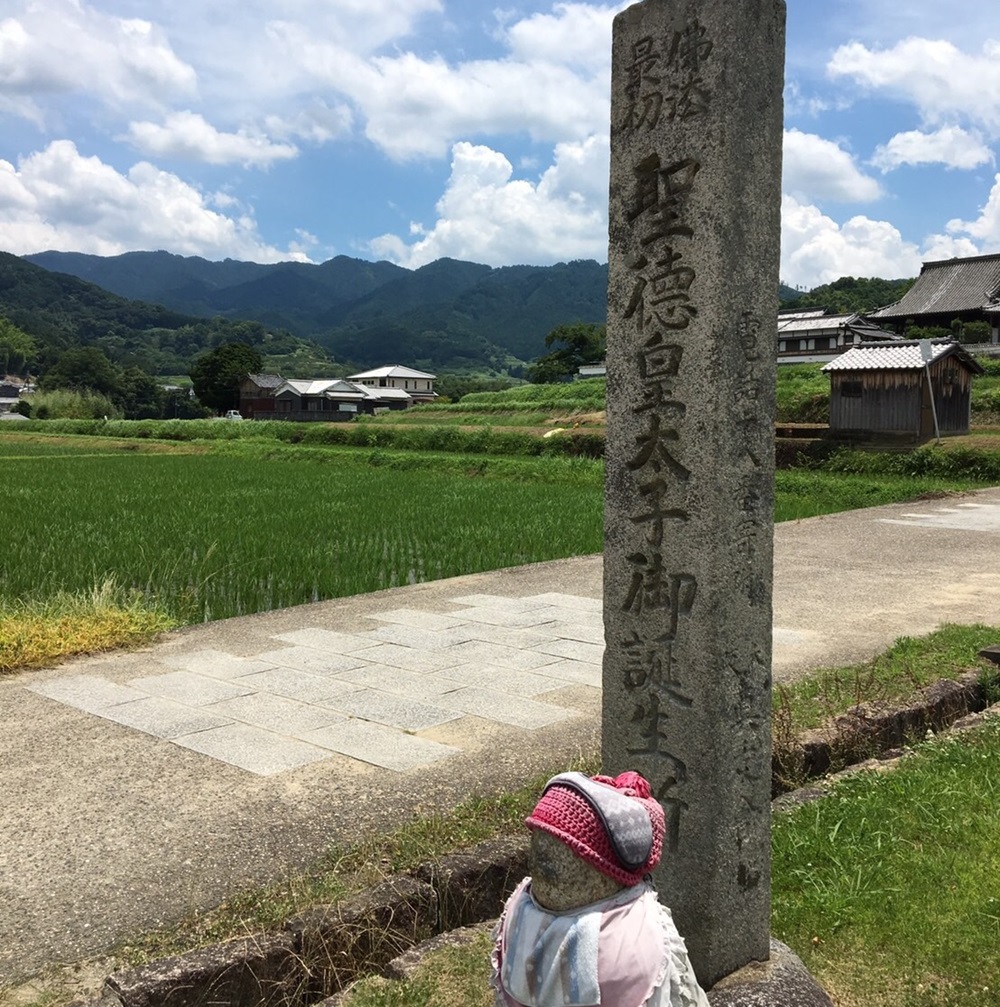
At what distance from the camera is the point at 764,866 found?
8.40 feet

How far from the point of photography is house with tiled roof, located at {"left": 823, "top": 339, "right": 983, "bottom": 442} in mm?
20078

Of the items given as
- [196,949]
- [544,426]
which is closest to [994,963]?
[196,949]

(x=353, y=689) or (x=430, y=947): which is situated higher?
(x=430, y=947)

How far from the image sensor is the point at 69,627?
Answer: 6.34 metres

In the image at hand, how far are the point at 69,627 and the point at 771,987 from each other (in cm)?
532

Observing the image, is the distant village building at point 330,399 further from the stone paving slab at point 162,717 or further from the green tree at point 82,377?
the stone paving slab at point 162,717

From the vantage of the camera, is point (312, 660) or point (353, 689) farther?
point (312, 660)

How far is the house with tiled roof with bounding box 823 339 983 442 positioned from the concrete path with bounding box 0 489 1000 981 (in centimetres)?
1280

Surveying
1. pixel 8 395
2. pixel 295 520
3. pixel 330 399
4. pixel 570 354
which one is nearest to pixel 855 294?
pixel 570 354

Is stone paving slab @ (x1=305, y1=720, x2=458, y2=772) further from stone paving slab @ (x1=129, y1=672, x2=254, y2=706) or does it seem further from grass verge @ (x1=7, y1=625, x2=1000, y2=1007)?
stone paving slab @ (x1=129, y1=672, x2=254, y2=706)

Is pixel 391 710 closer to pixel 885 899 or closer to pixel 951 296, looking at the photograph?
pixel 885 899

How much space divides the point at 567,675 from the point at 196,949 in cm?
330

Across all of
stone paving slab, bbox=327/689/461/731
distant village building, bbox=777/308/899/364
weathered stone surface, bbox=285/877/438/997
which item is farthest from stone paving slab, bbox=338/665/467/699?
distant village building, bbox=777/308/899/364

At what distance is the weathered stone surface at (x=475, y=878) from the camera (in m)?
3.00
